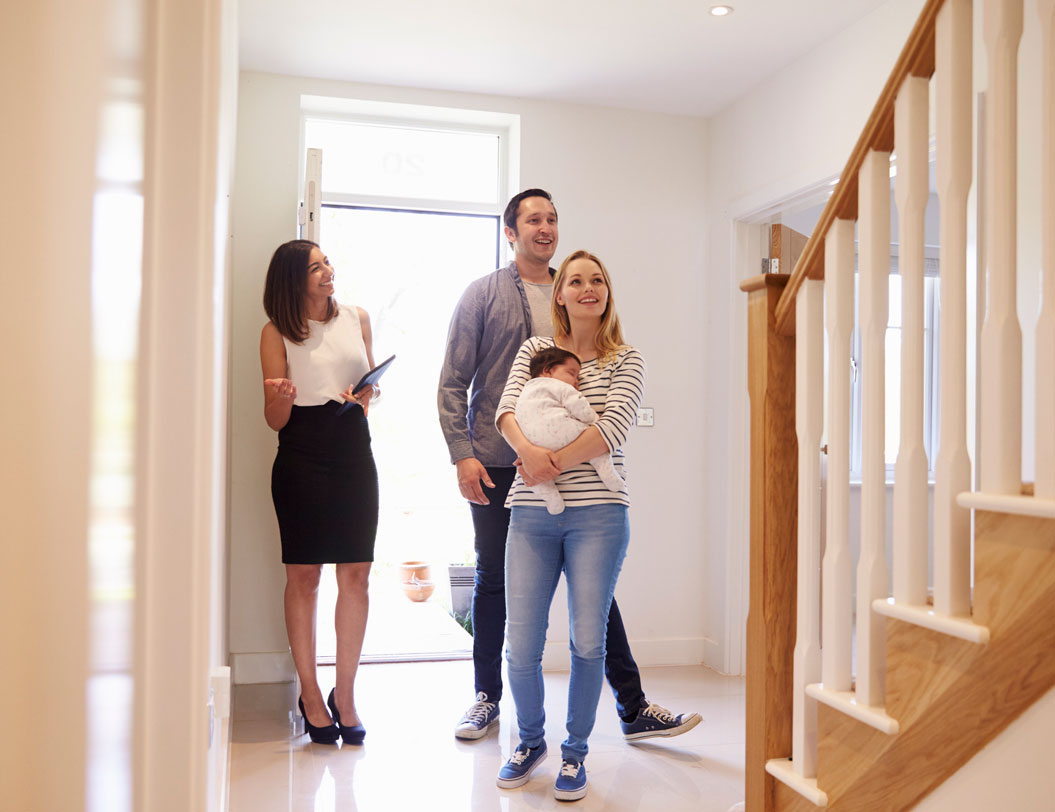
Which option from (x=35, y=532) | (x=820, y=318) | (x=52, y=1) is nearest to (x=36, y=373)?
(x=35, y=532)

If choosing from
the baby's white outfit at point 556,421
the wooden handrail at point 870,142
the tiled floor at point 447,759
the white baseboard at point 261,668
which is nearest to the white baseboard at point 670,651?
the tiled floor at point 447,759

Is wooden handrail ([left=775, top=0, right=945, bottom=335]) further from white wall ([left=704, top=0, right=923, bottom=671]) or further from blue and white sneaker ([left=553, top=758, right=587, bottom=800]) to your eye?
white wall ([left=704, top=0, right=923, bottom=671])

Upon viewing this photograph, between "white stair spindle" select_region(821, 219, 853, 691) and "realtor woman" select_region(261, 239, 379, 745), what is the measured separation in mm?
1596

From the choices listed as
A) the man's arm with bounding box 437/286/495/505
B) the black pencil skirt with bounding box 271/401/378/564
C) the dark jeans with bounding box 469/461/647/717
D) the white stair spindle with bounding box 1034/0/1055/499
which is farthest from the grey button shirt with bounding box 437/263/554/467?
the white stair spindle with bounding box 1034/0/1055/499

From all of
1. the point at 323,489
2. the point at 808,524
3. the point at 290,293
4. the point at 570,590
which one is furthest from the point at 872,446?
the point at 290,293

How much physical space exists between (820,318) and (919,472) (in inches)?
15.6

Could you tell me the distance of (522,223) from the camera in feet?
9.46

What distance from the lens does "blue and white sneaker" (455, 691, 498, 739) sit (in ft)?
9.20

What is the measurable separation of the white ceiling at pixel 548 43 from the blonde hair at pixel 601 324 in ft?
3.69

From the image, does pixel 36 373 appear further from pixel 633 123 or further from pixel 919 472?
pixel 633 123

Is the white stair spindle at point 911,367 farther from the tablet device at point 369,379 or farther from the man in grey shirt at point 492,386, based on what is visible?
the tablet device at point 369,379

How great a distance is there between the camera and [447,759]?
2656 mm

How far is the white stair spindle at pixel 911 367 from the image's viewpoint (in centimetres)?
151

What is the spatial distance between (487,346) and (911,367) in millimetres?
1637
